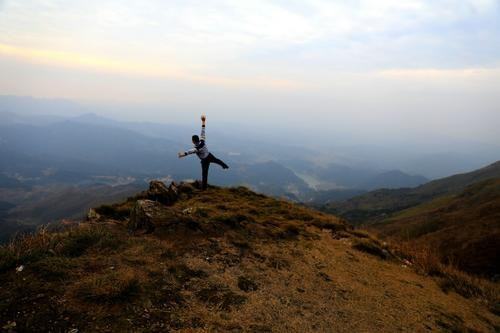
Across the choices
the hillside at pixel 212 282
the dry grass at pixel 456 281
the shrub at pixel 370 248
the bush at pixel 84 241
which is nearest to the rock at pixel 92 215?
the hillside at pixel 212 282

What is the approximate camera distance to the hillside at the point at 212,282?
21.6 ft

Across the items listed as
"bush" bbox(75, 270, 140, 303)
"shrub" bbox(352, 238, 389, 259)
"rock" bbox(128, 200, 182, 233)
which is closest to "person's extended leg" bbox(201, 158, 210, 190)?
"rock" bbox(128, 200, 182, 233)

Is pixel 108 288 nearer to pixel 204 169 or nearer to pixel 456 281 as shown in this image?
pixel 456 281

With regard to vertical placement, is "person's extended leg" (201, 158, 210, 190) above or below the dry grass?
above

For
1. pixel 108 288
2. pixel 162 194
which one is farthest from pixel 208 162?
pixel 108 288

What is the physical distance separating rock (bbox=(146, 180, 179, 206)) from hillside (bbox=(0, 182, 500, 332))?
7.82ft

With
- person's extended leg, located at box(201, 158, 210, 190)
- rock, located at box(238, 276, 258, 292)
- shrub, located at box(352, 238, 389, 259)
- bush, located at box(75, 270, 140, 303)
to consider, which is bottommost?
shrub, located at box(352, 238, 389, 259)

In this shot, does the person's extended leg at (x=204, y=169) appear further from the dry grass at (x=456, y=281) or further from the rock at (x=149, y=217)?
the dry grass at (x=456, y=281)

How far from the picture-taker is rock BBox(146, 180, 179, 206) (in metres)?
16.5

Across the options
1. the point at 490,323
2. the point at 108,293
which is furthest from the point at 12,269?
the point at 490,323

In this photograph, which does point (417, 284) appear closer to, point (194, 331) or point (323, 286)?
point (323, 286)

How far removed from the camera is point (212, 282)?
28.3ft

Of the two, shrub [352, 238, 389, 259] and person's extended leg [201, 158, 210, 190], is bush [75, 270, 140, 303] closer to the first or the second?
shrub [352, 238, 389, 259]

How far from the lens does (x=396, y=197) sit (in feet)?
520
